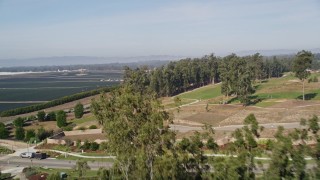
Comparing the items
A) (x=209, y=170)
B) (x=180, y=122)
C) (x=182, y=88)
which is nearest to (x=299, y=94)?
Answer: (x=180, y=122)

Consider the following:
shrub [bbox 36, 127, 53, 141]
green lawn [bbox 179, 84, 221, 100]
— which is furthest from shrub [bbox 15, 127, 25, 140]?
green lawn [bbox 179, 84, 221, 100]

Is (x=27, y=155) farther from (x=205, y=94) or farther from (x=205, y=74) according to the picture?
(x=205, y=74)

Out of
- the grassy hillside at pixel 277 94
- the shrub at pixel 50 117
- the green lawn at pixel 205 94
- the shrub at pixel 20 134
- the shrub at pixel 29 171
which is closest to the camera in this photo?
the shrub at pixel 29 171

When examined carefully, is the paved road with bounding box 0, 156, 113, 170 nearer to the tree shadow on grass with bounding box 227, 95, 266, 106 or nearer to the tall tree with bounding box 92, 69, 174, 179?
the tall tree with bounding box 92, 69, 174, 179

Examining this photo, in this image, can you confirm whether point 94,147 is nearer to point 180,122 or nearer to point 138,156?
point 180,122

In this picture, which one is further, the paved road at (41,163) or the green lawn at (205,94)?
the green lawn at (205,94)

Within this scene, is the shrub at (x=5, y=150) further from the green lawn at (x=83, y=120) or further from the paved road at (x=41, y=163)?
the green lawn at (x=83, y=120)

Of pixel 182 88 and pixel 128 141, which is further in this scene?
pixel 182 88

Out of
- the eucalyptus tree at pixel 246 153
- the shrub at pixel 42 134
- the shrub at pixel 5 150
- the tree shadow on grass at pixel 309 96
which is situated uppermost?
the eucalyptus tree at pixel 246 153

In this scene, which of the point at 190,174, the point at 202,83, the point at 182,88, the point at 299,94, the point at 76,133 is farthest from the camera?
the point at 202,83

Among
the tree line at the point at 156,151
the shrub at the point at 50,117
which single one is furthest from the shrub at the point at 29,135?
the tree line at the point at 156,151

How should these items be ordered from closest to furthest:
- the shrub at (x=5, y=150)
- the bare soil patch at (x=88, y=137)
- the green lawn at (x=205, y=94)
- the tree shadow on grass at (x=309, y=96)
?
the shrub at (x=5, y=150) < the bare soil patch at (x=88, y=137) < the tree shadow on grass at (x=309, y=96) < the green lawn at (x=205, y=94)
